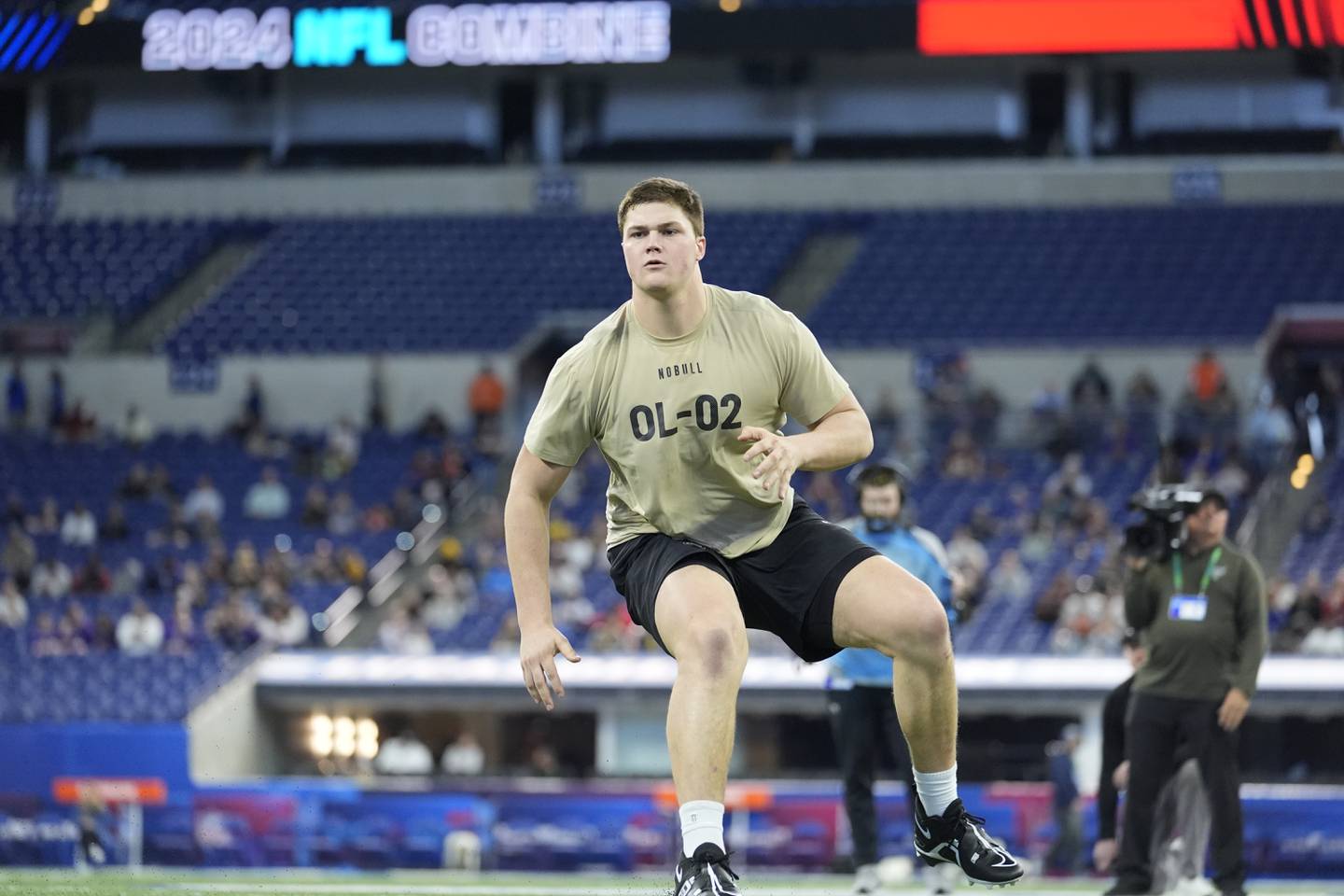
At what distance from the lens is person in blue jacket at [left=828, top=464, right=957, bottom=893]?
1030 cm

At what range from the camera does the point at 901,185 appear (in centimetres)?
3188

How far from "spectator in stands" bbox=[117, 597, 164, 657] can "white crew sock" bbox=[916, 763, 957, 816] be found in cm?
1751

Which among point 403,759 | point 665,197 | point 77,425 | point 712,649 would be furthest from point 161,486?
point 712,649

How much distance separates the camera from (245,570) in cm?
2441

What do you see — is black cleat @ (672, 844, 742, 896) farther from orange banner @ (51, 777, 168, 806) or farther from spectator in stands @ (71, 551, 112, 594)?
spectator in stands @ (71, 551, 112, 594)

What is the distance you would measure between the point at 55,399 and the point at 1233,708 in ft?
77.2

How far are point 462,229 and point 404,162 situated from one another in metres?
2.71

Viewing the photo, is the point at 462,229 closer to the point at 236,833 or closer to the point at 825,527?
the point at 236,833

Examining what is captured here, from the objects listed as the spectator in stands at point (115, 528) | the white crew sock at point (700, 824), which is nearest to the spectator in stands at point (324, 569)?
the spectator in stands at point (115, 528)

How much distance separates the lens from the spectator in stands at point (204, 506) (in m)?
26.2

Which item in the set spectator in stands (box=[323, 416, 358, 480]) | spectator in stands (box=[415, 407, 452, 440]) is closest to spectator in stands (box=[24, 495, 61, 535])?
spectator in stands (box=[323, 416, 358, 480])

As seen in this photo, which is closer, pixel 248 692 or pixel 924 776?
pixel 924 776

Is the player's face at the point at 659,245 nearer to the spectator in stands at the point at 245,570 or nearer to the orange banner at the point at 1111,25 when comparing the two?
the spectator in stands at the point at 245,570

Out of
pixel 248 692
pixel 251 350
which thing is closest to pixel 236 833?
pixel 248 692
